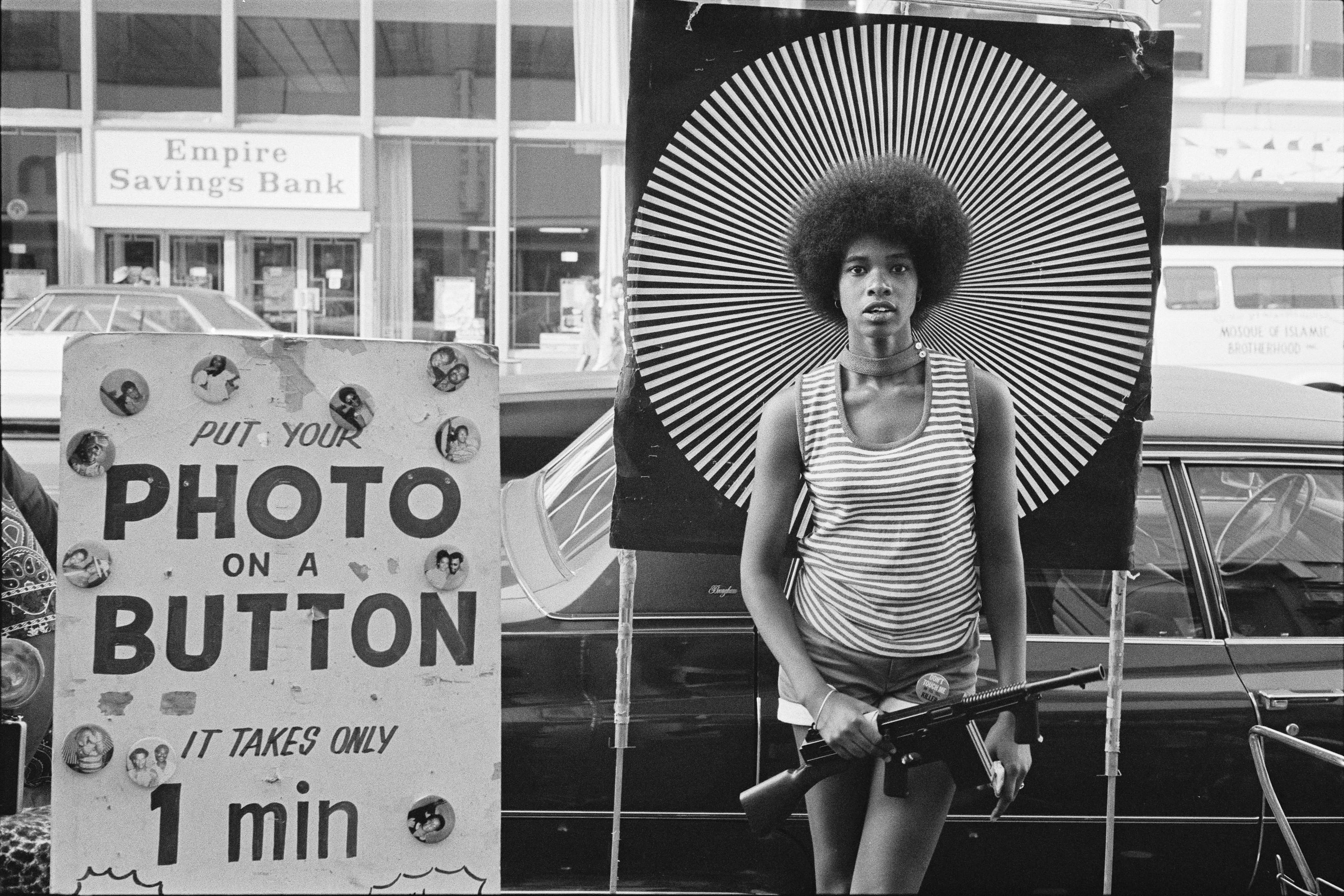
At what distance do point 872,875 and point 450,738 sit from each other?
0.80 m

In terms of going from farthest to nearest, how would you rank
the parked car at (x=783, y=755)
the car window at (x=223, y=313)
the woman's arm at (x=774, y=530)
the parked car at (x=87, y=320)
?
the car window at (x=223, y=313)
the parked car at (x=87, y=320)
the parked car at (x=783, y=755)
the woman's arm at (x=774, y=530)

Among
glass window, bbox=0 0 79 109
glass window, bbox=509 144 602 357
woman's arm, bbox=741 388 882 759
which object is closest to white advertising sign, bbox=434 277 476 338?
glass window, bbox=509 144 602 357

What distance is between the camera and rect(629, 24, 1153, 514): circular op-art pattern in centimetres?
262

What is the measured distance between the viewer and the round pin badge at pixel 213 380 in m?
2.32

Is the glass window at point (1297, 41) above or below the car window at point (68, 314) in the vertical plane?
above

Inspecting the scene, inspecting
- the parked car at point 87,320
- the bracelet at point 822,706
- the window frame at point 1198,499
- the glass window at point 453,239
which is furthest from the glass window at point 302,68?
the bracelet at point 822,706

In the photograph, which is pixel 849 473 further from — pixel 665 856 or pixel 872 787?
pixel 665 856

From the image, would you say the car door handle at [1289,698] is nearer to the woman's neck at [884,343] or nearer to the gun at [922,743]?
the gun at [922,743]

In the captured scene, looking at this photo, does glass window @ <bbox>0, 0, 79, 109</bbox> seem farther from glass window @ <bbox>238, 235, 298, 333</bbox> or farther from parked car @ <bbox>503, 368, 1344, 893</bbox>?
parked car @ <bbox>503, 368, 1344, 893</bbox>

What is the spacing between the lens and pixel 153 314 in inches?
442

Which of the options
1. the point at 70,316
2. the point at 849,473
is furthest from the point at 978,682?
the point at 70,316

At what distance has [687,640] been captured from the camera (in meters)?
3.01

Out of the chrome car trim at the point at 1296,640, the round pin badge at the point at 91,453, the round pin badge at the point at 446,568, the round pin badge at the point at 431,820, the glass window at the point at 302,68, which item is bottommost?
the round pin badge at the point at 431,820

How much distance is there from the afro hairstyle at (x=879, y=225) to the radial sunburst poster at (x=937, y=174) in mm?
94
